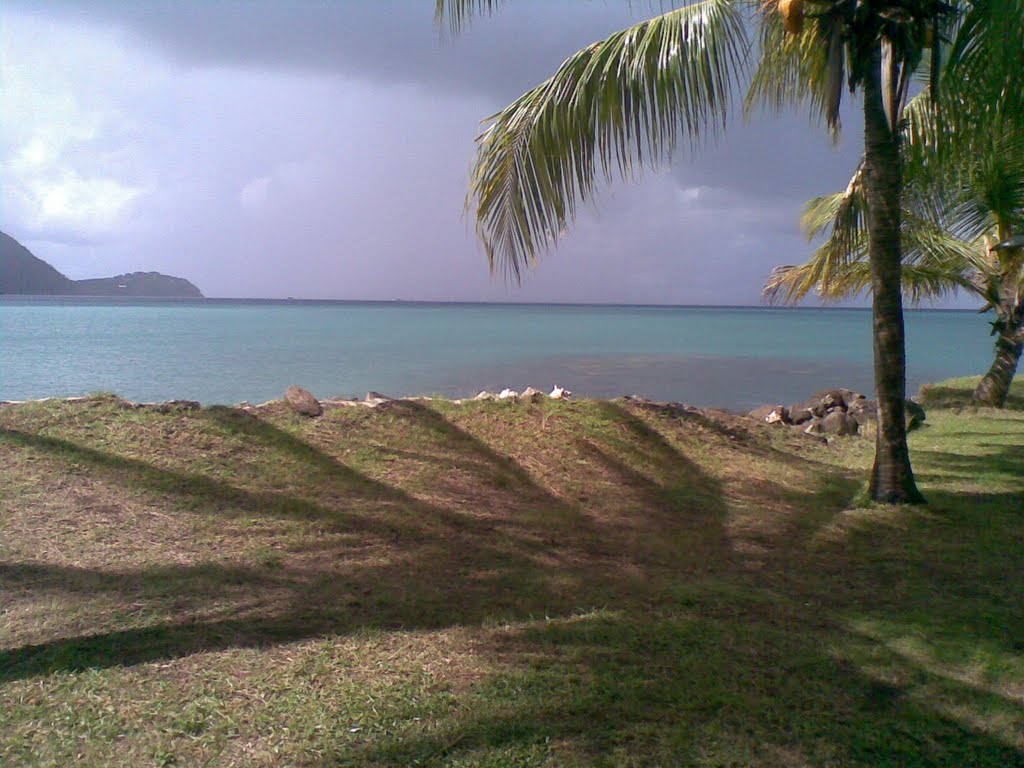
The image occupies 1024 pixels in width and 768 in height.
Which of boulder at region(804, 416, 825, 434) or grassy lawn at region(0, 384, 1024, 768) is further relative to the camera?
boulder at region(804, 416, 825, 434)

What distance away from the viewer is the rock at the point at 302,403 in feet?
26.2

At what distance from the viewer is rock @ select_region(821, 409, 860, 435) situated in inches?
455

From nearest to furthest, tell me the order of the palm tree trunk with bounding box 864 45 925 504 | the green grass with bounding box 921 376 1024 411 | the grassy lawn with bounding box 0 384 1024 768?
1. the grassy lawn with bounding box 0 384 1024 768
2. the palm tree trunk with bounding box 864 45 925 504
3. the green grass with bounding box 921 376 1024 411

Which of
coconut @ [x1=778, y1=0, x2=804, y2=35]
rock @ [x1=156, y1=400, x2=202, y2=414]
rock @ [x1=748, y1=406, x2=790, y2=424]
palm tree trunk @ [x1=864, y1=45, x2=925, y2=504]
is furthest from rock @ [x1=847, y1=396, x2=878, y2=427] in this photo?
rock @ [x1=156, y1=400, x2=202, y2=414]

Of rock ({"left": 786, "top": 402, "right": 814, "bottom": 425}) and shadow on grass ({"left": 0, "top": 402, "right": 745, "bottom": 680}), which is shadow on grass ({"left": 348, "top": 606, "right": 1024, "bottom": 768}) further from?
rock ({"left": 786, "top": 402, "right": 814, "bottom": 425})

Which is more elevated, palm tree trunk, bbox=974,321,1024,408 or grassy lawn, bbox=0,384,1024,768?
palm tree trunk, bbox=974,321,1024,408

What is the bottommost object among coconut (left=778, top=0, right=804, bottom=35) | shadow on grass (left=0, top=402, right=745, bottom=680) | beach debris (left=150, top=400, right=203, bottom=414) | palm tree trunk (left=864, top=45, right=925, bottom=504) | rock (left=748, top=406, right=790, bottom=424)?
rock (left=748, top=406, right=790, bottom=424)

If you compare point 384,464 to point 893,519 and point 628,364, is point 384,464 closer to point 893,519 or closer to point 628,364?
point 893,519

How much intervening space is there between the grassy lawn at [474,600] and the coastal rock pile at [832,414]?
3605 millimetres

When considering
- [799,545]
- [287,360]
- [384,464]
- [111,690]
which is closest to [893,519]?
[799,545]

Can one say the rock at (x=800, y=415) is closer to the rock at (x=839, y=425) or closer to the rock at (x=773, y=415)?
the rock at (x=773, y=415)

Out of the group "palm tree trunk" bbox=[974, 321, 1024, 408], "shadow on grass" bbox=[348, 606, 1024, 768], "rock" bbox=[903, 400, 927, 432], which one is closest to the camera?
"shadow on grass" bbox=[348, 606, 1024, 768]

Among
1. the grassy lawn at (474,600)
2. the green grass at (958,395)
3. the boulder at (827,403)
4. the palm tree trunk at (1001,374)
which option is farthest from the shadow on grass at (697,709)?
the green grass at (958,395)

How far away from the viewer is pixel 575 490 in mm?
6789
